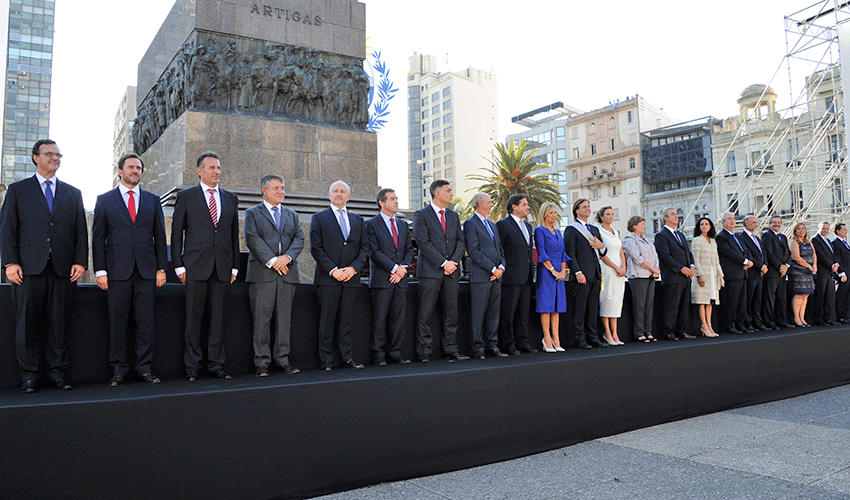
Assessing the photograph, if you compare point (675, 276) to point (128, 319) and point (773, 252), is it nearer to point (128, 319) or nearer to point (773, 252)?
point (773, 252)

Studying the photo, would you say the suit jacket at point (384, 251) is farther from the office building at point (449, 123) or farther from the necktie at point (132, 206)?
the office building at point (449, 123)

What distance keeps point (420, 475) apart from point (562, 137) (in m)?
73.0

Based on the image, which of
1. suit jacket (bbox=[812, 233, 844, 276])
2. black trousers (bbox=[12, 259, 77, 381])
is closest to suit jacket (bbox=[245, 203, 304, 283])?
black trousers (bbox=[12, 259, 77, 381])

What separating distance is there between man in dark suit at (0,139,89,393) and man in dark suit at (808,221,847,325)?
34.9 ft

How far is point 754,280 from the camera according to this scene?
9.15 m

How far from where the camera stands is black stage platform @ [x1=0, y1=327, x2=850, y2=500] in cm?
329

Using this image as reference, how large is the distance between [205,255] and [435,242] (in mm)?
2170

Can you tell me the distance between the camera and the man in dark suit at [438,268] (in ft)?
18.9

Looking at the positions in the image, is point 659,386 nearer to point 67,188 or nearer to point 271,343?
point 271,343

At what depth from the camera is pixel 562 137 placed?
74.1 m

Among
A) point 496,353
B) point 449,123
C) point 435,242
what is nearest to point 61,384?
point 435,242

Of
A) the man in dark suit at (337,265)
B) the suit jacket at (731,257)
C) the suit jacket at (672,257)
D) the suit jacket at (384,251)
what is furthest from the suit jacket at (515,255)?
the suit jacket at (731,257)

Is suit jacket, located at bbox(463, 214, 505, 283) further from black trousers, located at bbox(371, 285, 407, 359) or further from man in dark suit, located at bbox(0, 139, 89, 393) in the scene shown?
man in dark suit, located at bbox(0, 139, 89, 393)

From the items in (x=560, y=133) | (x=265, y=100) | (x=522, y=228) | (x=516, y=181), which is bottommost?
(x=522, y=228)
